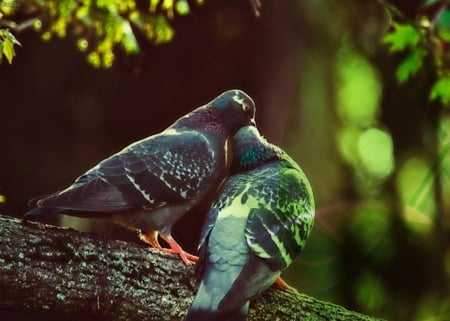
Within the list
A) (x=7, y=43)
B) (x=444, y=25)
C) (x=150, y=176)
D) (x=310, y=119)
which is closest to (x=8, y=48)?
(x=7, y=43)

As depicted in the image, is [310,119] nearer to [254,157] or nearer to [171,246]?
[254,157]

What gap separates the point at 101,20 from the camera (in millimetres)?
2625

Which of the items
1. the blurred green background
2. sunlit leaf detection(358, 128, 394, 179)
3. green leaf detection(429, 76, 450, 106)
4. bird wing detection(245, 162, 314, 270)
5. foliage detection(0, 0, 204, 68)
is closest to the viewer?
bird wing detection(245, 162, 314, 270)

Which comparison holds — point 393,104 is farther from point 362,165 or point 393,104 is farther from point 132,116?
point 132,116

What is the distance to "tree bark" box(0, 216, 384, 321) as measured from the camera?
189 centimetres

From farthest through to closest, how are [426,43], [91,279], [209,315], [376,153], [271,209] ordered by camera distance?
[376,153], [426,43], [271,209], [91,279], [209,315]

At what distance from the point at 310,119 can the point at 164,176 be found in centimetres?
140

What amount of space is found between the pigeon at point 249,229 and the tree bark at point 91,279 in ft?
0.35

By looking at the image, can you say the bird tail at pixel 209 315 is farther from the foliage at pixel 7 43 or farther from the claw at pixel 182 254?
the foliage at pixel 7 43

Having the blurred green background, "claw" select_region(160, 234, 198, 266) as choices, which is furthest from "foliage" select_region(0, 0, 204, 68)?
"claw" select_region(160, 234, 198, 266)

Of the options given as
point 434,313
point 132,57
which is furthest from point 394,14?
point 434,313

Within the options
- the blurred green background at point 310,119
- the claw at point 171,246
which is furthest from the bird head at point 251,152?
the blurred green background at point 310,119

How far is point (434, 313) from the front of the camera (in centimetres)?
322

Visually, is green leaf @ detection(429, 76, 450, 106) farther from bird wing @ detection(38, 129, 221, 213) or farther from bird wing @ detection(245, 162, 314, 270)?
bird wing @ detection(38, 129, 221, 213)
